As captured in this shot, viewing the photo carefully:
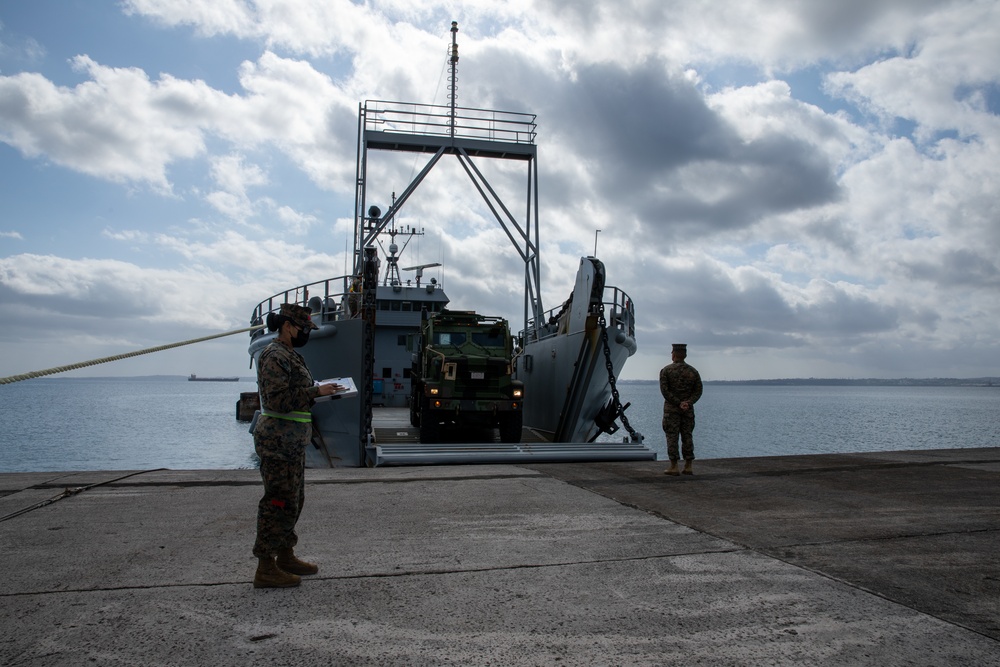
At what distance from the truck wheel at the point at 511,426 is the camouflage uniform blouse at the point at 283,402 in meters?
9.70

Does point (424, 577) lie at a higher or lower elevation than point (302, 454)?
lower

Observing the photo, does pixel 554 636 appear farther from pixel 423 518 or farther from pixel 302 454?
pixel 423 518

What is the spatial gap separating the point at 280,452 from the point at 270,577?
28.1 inches

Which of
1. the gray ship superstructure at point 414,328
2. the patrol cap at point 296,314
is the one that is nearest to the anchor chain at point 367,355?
the gray ship superstructure at point 414,328

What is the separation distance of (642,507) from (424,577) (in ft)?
9.64

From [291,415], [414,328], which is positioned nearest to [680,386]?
[291,415]

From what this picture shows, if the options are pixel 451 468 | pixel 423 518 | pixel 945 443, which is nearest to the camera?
pixel 423 518

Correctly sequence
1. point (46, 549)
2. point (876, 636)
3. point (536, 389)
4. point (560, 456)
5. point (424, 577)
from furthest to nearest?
point (536, 389) → point (560, 456) → point (46, 549) → point (424, 577) → point (876, 636)

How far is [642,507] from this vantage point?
6.66m

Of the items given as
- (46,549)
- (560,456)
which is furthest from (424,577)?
(560,456)

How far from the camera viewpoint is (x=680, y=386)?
905cm

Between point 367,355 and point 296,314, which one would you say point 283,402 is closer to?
point 296,314

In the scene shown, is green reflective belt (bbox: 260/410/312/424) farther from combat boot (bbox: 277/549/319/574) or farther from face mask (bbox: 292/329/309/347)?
combat boot (bbox: 277/549/319/574)

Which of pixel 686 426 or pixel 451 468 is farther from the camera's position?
pixel 451 468
